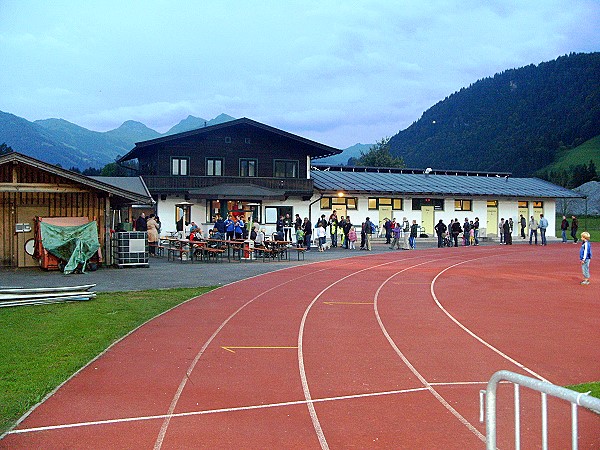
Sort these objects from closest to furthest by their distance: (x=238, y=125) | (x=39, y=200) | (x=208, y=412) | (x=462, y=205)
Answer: (x=208, y=412), (x=39, y=200), (x=238, y=125), (x=462, y=205)

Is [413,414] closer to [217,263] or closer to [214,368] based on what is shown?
[214,368]

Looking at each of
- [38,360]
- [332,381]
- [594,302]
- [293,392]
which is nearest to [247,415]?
[293,392]

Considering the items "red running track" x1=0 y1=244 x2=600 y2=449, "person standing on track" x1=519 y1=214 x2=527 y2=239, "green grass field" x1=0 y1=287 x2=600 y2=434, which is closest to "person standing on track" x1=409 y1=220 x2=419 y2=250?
"person standing on track" x1=519 y1=214 x2=527 y2=239

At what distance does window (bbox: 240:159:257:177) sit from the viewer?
3975 cm

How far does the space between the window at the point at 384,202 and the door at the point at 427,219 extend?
201 centimetres

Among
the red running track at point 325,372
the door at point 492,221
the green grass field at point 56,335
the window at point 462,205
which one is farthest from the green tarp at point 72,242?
the door at point 492,221

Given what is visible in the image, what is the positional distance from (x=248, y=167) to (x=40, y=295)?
86.0 ft

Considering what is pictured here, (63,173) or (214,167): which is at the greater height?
(214,167)

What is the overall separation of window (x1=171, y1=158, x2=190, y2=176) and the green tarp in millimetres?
17177

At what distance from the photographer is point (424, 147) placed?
15262cm

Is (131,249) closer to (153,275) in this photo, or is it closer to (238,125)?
(153,275)

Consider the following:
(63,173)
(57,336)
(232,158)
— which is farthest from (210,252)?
(57,336)

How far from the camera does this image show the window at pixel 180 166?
38344mm

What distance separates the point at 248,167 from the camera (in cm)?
3991
